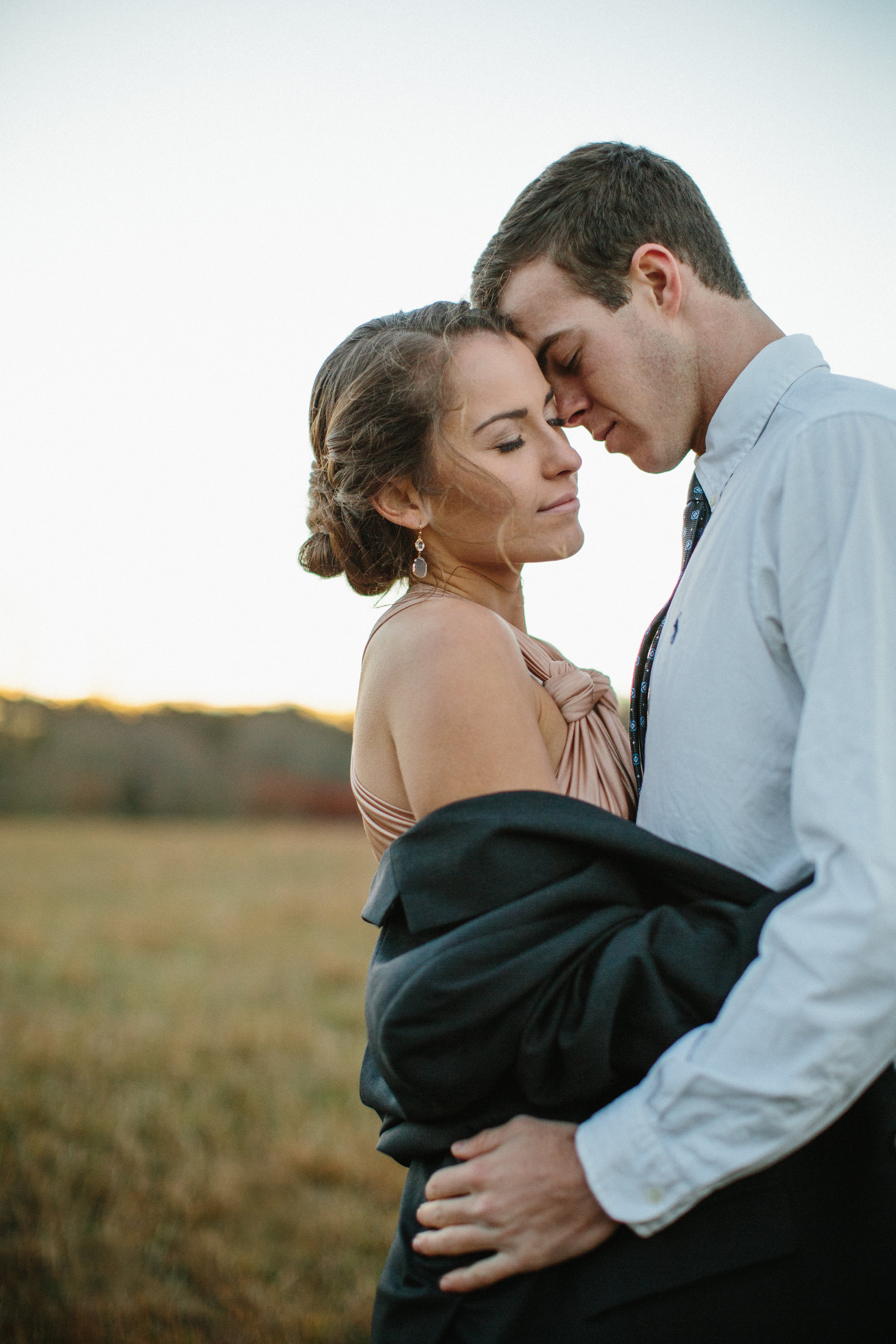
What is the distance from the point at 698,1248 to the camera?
1482 millimetres

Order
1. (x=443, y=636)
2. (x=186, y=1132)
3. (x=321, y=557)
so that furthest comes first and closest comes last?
(x=186, y=1132) < (x=321, y=557) < (x=443, y=636)

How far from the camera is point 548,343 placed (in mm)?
2336

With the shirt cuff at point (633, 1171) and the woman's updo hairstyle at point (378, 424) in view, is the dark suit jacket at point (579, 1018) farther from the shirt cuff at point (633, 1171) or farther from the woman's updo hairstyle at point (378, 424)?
the woman's updo hairstyle at point (378, 424)

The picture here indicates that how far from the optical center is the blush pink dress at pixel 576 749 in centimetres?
201

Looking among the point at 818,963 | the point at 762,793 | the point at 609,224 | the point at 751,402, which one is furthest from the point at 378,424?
the point at 818,963

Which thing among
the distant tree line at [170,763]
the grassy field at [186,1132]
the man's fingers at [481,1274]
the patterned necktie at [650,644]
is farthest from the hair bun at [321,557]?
the distant tree line at [170,763]

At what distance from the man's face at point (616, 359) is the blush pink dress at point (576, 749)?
62cm

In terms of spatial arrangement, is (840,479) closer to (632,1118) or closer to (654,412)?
(654,412)

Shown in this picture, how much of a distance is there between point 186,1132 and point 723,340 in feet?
18.8

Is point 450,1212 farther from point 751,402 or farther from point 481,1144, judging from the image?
point 751,402

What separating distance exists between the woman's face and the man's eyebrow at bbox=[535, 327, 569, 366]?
41mm

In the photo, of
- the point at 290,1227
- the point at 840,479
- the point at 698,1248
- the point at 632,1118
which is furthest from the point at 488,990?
the point at 290,1227

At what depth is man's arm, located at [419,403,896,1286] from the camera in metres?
1.31

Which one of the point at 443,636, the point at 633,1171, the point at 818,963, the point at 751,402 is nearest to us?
the point at 818,963
